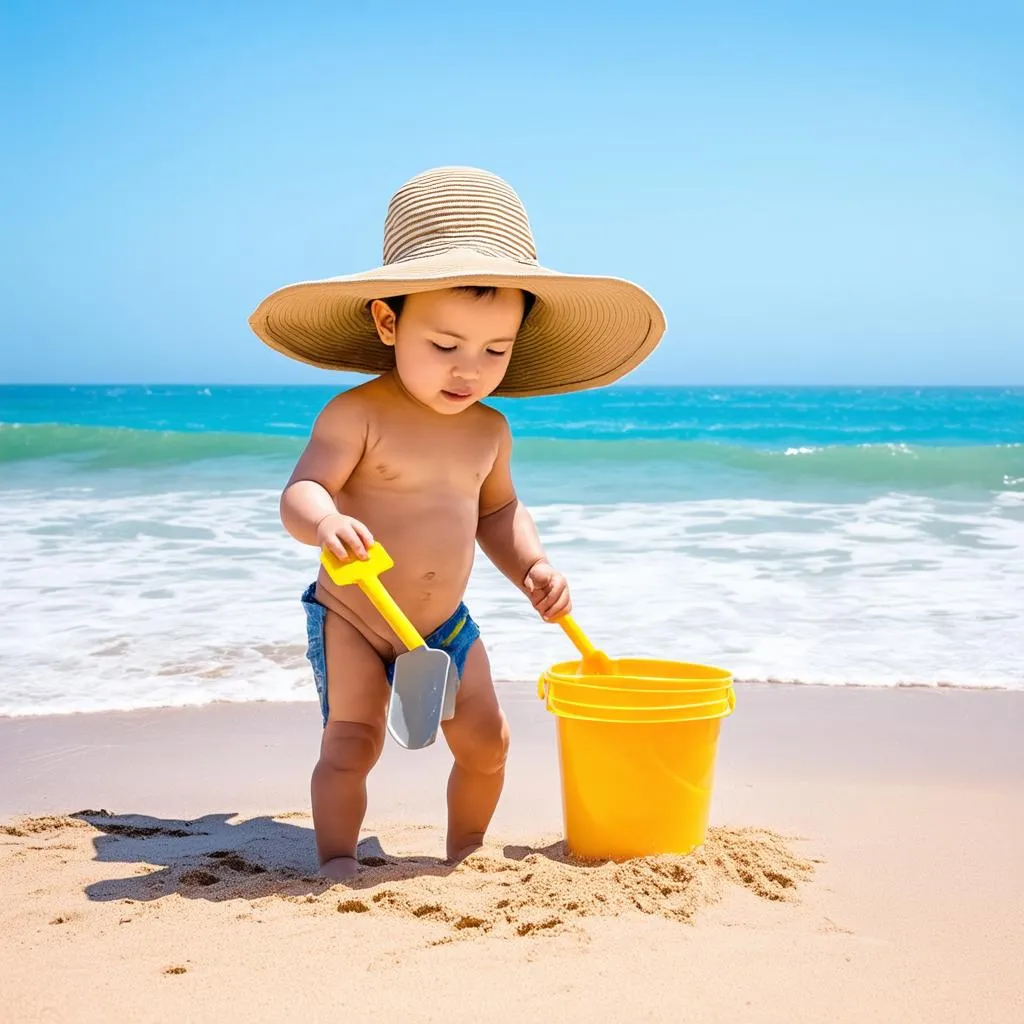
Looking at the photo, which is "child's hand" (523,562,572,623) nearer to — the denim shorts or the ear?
the denim shorts

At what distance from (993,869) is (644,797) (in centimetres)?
74

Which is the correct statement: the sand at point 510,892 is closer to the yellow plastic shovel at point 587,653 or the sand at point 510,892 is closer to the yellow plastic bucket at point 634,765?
the yellow plastic bucket at point 634,765

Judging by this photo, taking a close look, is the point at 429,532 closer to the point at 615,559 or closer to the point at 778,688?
the point at 778,688

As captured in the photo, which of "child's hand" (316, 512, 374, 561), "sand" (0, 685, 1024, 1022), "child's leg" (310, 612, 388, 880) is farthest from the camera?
"child's leg" (310, 612, 388, 880)

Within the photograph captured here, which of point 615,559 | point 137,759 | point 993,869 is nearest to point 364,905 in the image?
point 993,869

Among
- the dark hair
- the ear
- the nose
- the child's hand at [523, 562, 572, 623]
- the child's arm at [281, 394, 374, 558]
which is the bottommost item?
the child's hand at [523, 562, 572, 623]

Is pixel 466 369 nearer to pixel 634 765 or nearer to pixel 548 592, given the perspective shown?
pixel 548 592

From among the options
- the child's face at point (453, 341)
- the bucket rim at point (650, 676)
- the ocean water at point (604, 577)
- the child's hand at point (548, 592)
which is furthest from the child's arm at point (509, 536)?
the ocean water at point (604, 577)

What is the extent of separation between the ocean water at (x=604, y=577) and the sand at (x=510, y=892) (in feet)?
2.34

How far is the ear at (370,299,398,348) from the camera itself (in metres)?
2.54

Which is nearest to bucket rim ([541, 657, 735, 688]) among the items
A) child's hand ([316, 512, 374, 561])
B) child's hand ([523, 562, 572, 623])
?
child's hand ([523, 562, 572, 623])

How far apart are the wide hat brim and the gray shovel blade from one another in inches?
28.6

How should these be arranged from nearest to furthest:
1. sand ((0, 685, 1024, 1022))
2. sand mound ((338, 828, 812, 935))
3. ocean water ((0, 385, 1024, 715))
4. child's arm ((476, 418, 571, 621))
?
sand ((0, 685, 1024, 1022)) < sand mound ((338, 828, 812, 935)) < child's arm ((476, 418, 571, 621)) < ocean water ((0, 385, 1024, 715))

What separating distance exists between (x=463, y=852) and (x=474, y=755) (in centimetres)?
22
